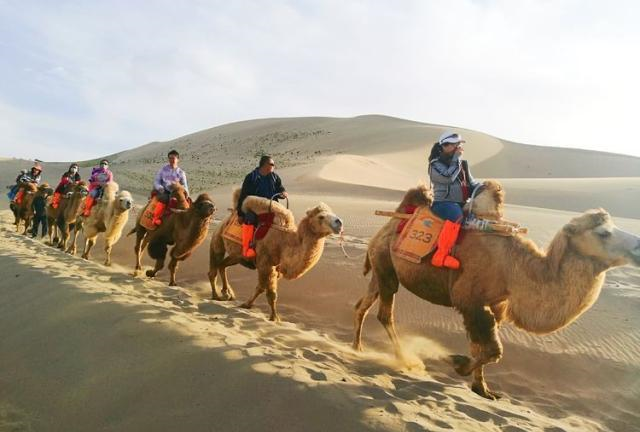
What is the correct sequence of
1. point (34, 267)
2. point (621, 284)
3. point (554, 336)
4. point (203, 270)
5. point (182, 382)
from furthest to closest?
point (203, 270) < point (621, 284) < point (34, 267) < point (554, 336) < point (182, 382)

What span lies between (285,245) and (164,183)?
4.56 meters

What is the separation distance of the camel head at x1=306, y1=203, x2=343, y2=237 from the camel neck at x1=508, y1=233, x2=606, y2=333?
97.9 inches

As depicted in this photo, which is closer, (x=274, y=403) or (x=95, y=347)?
(x=274, y=403)

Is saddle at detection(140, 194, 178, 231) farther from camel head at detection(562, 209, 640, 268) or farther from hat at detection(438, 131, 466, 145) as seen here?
camel head at detection(562, 209, 640, 268)

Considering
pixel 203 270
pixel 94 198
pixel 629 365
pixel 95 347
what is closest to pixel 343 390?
pixel 95 347

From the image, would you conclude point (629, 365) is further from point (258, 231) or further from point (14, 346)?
point (14, 346)

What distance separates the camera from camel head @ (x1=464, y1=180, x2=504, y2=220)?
5137mm

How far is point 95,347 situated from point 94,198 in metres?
8.67

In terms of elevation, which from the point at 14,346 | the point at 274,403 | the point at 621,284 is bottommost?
the point at 14,346

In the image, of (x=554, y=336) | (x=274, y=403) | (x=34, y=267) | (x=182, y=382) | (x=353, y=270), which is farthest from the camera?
(x=353, y=270)

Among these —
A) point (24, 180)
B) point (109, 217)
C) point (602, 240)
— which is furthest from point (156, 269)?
point (24, 180)

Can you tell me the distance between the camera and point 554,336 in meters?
7.20

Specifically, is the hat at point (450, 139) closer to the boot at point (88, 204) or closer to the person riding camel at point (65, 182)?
the boot at point (88, 204)

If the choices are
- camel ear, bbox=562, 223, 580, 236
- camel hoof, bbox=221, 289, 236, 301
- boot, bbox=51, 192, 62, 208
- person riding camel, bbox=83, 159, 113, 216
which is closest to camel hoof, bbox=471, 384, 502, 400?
camel ear, bbox=562, 223, 580, 236
